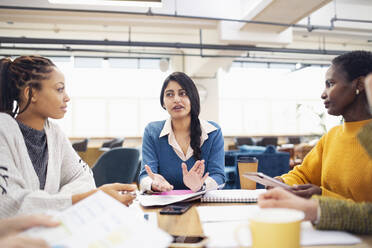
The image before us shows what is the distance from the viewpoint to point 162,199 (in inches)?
52.4

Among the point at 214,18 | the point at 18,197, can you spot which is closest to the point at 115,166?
the point at 18,197

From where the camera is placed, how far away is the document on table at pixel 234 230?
2.47 feet

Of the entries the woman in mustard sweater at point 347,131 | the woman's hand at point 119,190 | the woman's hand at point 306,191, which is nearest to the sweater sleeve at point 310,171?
the woman in mustard sweater at point 347,131

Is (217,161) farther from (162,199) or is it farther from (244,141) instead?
(244,141)

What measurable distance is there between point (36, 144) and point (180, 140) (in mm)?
998

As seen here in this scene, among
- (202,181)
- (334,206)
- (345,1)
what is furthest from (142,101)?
(334,206)

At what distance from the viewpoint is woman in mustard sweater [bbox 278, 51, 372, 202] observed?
1.15 metres

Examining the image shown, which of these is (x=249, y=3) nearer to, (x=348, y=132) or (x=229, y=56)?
(x=229, y=56)

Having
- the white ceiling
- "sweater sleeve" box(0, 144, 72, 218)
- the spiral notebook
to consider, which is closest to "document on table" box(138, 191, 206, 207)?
the spiral notebook

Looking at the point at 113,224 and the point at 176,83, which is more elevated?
the point at 176,83

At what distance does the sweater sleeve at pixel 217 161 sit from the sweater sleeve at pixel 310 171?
443 millimetres

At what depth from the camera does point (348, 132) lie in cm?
126

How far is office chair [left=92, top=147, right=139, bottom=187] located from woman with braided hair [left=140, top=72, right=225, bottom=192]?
3.32ft

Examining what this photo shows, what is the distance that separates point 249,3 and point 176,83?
158 inches
